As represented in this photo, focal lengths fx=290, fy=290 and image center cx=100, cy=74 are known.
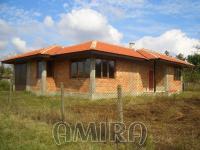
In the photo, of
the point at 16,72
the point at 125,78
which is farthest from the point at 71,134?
the point at 16,72

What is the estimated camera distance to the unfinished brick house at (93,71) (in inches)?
741

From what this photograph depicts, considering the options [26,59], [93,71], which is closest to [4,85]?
[26,59]

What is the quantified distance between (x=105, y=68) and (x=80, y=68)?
1.68 metres

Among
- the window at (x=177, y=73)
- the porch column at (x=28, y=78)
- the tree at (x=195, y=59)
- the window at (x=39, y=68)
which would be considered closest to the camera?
the window at (x=39, y=68)

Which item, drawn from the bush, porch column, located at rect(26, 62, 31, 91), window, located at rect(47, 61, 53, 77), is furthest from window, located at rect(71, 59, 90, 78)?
the bush

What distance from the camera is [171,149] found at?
19.7 ft

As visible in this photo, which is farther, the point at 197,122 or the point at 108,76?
the point at 108,76

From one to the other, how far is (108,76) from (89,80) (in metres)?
1.69

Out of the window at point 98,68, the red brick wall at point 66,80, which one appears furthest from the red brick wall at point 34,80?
the window at point 98,68

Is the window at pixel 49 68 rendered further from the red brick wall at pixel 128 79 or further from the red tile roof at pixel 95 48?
the red brick wall at pixel 128 79

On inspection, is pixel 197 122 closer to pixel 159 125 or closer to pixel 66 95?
pixel 159 125

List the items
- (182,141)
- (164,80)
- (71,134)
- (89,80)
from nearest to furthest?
1. (182,141)
2. (71,134)
3. (89,80)
4. (164,80)

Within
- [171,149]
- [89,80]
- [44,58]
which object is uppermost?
[44,58]

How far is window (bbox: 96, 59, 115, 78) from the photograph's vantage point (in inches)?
749
